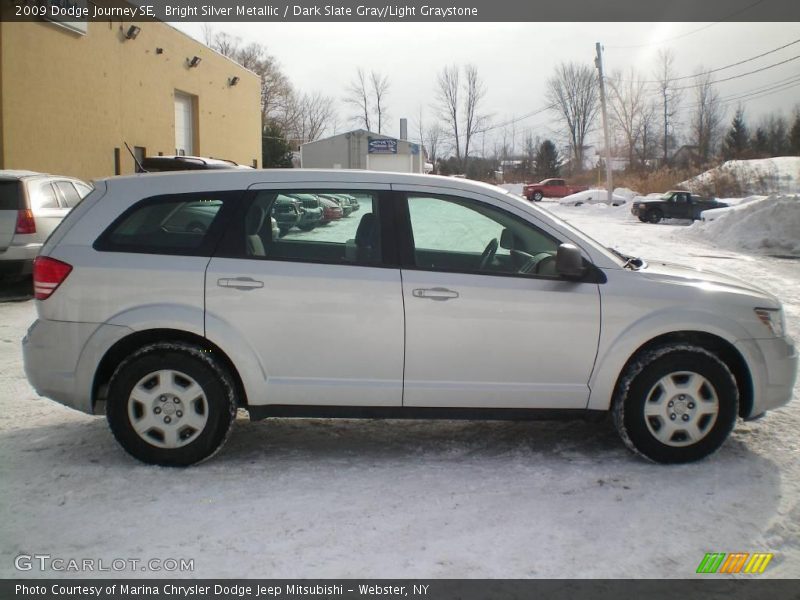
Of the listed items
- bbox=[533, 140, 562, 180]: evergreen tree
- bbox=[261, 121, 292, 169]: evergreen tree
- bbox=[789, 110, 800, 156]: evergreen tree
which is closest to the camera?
bbox=[261, 121, 292, 169]: evergreen tree

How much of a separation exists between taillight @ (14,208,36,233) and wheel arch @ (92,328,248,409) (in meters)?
6.49

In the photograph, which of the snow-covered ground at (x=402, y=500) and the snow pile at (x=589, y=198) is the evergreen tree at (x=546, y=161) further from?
the snow-covered ground at (x=402, y=500)

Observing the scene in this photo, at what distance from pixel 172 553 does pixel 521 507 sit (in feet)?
5.91

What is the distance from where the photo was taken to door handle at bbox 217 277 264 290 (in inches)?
174

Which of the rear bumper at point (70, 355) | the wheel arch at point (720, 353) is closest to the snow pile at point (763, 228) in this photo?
the wheel arch at point (720, 353)

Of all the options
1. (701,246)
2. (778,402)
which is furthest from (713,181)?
(778,402)

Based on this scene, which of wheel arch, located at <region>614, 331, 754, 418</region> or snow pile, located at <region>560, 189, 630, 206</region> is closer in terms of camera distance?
wheel arch, located at <region>614, 331, 754, 418</region>

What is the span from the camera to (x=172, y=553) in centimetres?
349

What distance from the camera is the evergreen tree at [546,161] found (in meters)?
82.6

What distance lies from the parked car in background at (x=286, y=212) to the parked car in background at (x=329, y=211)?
0.17 metres

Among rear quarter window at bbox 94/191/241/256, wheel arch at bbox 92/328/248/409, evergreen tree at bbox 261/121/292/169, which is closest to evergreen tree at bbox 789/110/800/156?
evergreen tree at bbox 261/121/292/169

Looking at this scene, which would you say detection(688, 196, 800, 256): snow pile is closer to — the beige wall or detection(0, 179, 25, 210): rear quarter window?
detection(0, 179, 25, 210): rear quarter window

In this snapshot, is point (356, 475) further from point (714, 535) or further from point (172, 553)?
point (714, 535)

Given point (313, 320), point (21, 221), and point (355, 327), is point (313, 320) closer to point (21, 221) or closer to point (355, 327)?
point (355, 327)
